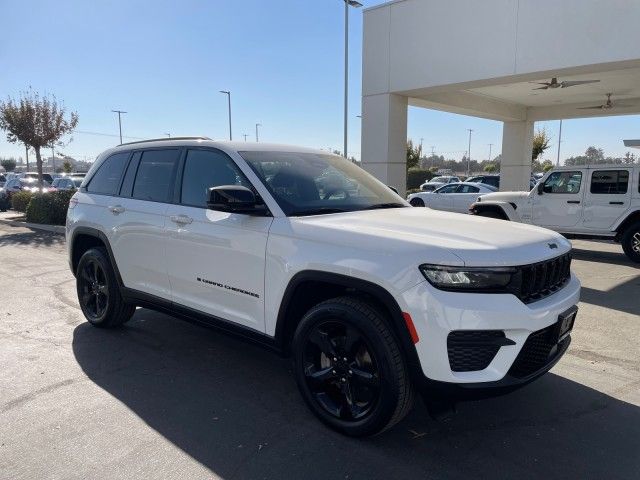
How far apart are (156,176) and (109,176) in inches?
36.7

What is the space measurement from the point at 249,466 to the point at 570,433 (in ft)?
6.69

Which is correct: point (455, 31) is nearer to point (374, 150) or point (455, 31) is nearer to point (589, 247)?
point (374, 150)

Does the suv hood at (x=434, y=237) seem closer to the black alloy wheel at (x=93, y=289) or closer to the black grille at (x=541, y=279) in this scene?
the black grille at (x=541, y=279)

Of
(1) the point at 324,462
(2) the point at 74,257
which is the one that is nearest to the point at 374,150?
(2) the point at 74,257

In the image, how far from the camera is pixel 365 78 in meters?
13.8

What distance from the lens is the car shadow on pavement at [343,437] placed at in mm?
2842

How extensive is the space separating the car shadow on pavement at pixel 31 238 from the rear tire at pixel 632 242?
11840 mm

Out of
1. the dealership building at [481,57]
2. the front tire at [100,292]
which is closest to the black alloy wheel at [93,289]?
the front tire at [100,292]

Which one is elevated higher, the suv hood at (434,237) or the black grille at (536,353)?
the suv hood at (434,237)

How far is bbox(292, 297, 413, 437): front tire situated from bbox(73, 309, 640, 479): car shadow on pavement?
0.17 m

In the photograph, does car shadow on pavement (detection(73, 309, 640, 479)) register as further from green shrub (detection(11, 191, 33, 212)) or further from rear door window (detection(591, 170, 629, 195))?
green shrub (detection(11, 191, 33, 212))

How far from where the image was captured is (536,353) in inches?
115

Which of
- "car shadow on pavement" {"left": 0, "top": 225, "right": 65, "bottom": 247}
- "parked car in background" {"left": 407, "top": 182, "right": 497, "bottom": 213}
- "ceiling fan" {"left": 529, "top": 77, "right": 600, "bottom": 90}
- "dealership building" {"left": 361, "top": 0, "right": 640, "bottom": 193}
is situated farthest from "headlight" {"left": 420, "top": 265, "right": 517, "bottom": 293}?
"parked car in background" {"left": 407, "top": 182, "right": 497, "bottom": 213}

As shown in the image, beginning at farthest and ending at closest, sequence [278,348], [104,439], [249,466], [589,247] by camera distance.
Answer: [589,247]
[278,348]
[104,439]
[249,466]
